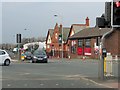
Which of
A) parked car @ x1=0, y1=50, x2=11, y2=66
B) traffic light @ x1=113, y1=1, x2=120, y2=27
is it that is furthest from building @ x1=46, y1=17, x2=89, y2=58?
traffic light @ x1=113, y1=1, x2=120, y2=27

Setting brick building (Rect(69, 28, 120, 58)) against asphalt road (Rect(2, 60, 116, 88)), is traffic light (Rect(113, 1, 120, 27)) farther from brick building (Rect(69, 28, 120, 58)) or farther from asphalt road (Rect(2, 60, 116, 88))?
brick building (Rect(69, 28, 120, 58))

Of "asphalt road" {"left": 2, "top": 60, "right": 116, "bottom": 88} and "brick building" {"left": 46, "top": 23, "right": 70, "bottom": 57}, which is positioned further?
"brick building" {"left": 46, "top": 23, "right": 70, "bottom": 57}

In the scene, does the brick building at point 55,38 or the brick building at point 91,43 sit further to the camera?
Answer: the brick building at point 55,38

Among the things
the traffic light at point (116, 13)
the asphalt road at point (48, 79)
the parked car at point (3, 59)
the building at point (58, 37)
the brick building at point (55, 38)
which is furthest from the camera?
the brick building at point (55, 38)

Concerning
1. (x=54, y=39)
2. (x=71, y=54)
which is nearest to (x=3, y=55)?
(x=71, y=54)

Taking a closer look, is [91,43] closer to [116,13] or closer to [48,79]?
[48,79]

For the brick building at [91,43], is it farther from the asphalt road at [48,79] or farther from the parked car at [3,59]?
the asphalt road at [48,79]

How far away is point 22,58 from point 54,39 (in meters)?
50.2

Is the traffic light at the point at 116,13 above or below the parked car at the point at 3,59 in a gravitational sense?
above

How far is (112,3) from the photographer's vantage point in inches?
588

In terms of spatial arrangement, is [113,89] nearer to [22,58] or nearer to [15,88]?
[15,88]

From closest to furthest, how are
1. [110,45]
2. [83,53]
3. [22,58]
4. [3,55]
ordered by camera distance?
[3,55], [22,58], [110,45], [83,53]

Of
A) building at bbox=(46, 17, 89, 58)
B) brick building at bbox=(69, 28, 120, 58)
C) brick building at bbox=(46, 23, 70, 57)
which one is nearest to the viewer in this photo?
brick building at bbox=(69, 28, 120, 58)

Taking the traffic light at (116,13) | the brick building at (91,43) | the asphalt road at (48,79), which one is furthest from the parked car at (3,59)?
the brick building at (91,43)
